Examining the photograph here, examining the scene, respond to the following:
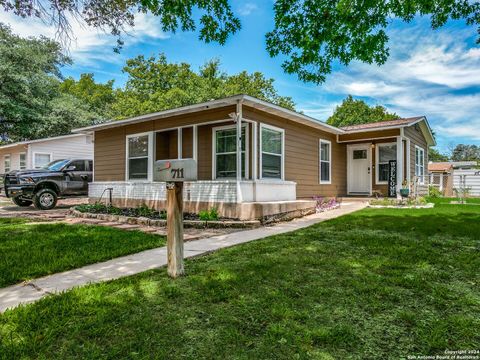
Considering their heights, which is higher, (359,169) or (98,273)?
(359,169)

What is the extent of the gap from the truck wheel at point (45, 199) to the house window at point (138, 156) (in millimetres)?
2671

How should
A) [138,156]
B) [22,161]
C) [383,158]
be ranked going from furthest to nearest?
[22,161] < [383,158] < [138,156]

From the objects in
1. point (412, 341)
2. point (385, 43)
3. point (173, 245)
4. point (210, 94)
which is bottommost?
point (412, 341)

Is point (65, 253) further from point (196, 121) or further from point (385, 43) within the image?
point (385, 43)

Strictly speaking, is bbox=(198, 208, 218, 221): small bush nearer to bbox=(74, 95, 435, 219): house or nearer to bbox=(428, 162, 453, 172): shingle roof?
bbox=(74, 95, 435, 219): house

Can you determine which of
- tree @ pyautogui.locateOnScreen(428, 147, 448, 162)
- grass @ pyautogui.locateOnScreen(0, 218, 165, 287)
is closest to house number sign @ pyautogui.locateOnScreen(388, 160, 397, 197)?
grass @ pyautogui.locateOnScreen(0, 218, 165, 287)

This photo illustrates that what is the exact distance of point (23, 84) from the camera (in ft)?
64.6

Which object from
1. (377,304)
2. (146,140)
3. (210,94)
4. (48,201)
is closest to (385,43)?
(377,304)

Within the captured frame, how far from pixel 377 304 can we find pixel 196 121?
753 cm

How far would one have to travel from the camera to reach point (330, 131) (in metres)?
12.0

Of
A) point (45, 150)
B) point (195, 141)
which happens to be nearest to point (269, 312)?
point (195, 141)

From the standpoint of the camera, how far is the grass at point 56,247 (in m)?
3.60

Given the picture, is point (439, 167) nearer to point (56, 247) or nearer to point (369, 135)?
point (369, 135)

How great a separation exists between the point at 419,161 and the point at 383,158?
3.05m
